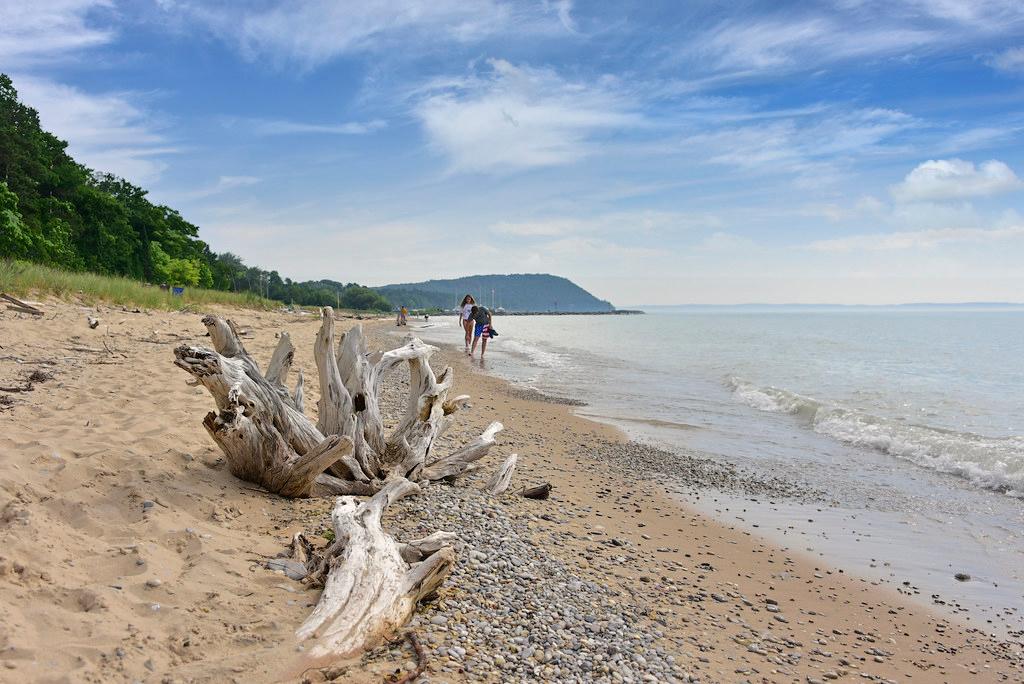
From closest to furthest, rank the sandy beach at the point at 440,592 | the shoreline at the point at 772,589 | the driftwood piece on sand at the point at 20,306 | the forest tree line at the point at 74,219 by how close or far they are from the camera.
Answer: the sandy beach at the point at 440,592
the shoreline at the point at 772,589
the driftwood piece on sand at the point at 20,306
the forest tree line at the point at 74,219

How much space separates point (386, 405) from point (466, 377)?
22.2 feet

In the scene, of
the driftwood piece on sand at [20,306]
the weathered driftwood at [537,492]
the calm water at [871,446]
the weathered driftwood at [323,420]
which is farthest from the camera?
the driftwood piece on sand at [20,306]

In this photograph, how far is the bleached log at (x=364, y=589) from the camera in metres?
3.28

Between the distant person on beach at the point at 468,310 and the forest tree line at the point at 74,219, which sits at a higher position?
the forest tree line at the point at 74,219

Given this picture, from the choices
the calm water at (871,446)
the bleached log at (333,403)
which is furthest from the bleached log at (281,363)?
the calm water at (871,446)

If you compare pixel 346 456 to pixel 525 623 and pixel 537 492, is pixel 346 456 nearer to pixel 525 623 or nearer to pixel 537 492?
pixel 537 492

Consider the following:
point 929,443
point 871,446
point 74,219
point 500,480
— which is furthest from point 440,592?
point 74,219

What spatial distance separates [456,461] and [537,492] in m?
0.94

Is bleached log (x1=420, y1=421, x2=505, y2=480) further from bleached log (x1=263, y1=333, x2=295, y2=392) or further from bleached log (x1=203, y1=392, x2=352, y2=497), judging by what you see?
bleached log (x1=263, y1=333, x2=295, y2=392)

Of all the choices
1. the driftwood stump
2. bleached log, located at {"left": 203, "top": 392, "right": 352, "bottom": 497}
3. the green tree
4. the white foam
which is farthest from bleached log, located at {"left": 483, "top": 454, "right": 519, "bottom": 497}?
the green tree

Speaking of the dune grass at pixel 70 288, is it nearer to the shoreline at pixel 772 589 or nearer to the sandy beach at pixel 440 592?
the sandy beach at pixel 440 592

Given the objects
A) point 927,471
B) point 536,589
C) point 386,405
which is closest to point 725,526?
point 536,589

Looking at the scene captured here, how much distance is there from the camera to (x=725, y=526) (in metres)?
6.79

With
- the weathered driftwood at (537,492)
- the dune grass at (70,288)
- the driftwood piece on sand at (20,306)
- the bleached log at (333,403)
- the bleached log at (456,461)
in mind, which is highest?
the dune grass at (70,288)
